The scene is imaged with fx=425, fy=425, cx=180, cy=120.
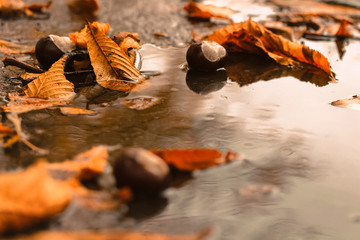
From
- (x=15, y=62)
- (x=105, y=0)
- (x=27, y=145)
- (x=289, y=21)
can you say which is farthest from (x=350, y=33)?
(x=27, y=145)

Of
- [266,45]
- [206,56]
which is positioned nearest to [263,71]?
[266,45]

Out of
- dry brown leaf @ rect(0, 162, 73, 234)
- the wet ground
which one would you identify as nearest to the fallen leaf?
the wet ground

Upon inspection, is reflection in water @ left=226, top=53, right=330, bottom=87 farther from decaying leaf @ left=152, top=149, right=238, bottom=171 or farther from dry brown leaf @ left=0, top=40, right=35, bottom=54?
dry brown leaf @ left=0, top=40, right=35, bottom=54

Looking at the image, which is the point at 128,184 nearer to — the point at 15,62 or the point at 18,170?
the point at 18,170

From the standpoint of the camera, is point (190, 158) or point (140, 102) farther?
point (140, 102)

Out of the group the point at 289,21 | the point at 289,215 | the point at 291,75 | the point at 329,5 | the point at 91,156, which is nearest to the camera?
the point at 289,215

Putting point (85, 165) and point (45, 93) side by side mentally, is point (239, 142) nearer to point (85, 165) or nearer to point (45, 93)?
point (85, 165)
